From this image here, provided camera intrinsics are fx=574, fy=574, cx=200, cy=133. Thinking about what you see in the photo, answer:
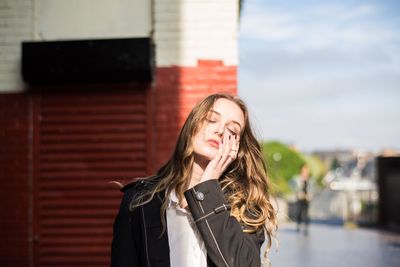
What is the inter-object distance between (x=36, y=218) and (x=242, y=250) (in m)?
4.44

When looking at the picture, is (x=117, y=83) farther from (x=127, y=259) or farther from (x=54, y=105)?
(x=127, y=259)

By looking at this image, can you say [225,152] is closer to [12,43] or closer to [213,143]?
[213,143]

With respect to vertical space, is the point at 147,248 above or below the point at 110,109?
below

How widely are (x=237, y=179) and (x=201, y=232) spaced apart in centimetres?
A: 49

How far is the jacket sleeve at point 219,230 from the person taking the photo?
2.38 metres

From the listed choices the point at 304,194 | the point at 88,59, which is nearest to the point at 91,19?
the point at 88,59

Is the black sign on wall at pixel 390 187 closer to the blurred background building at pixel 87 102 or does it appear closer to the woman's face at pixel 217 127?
the blurred background building at pixel 87 102

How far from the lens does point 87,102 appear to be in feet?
21.1

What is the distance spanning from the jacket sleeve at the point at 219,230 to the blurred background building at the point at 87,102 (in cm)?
378

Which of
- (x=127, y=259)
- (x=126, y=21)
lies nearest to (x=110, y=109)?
(x=126, y=21)

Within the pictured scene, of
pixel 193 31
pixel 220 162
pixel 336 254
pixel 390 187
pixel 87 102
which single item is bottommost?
pixel 336 254

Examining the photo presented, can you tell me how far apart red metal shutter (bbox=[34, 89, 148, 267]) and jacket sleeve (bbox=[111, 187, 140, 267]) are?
148 inches

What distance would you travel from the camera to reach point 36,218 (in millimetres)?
6344

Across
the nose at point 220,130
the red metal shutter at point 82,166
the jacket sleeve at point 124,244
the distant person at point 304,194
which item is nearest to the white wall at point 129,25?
the red metal shutter at point 82,166
